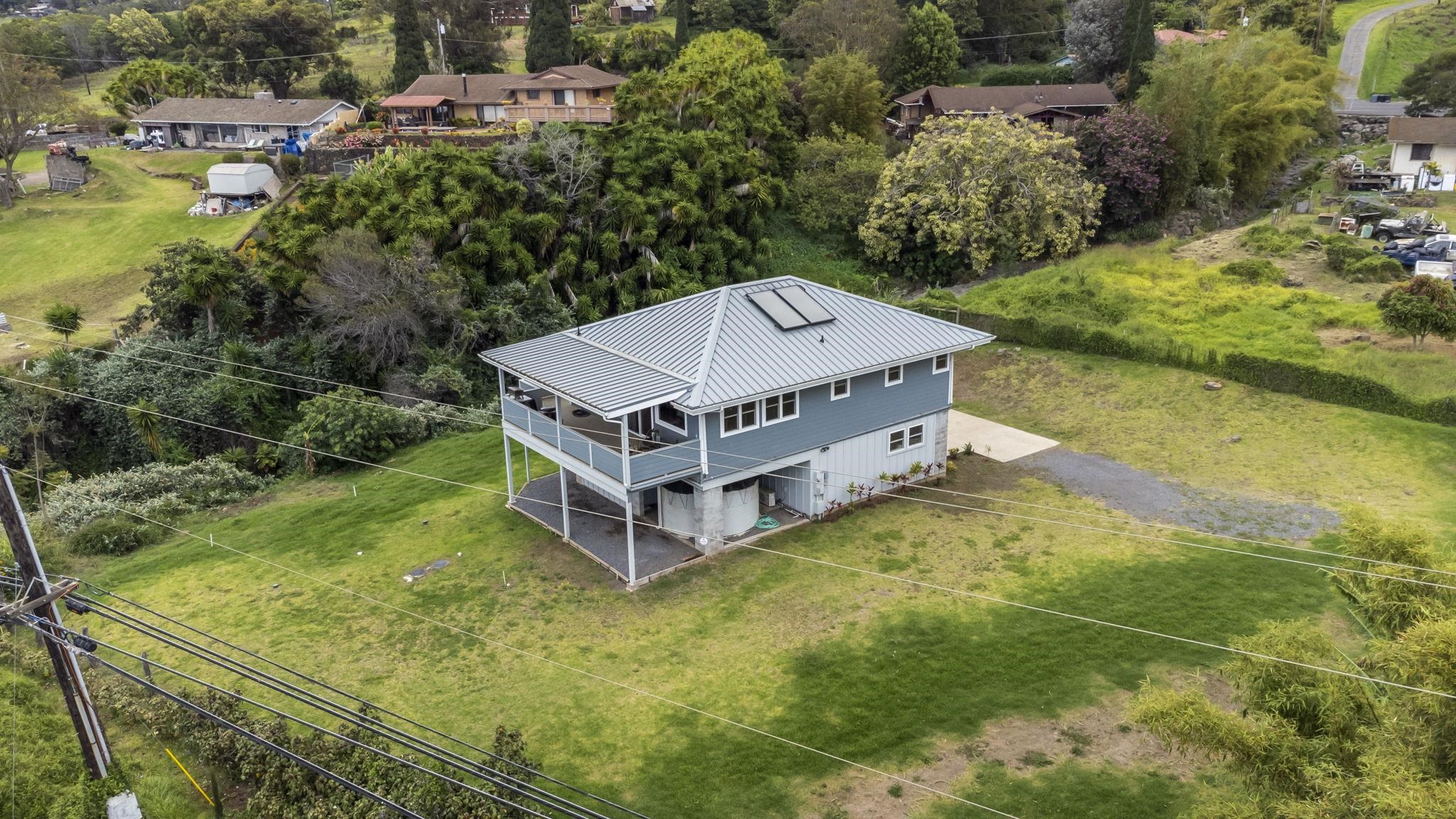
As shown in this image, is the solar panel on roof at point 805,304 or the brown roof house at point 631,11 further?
the brown roof house at point 631,11

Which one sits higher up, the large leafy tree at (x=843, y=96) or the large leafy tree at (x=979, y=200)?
the large leafy tree at (x=843, y=96)

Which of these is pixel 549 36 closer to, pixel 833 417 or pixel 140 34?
pixel 140 34

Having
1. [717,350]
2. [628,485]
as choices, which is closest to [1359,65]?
[717,350]

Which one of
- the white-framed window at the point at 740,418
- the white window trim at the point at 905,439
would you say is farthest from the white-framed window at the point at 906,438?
the white-framed window at the point at 740,418

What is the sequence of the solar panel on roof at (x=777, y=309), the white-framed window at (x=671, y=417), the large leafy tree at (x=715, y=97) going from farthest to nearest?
the large leafy tree at (x=715, y=97) → the solar panel on roof at (x=777, y=309) → the white-framed window at (x=671, y=417)

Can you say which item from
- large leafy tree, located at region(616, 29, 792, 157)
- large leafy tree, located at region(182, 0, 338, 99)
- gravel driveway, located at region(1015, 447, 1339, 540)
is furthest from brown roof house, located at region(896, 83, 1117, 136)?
large leafy tree, located at region(182, 0, 338, 99)

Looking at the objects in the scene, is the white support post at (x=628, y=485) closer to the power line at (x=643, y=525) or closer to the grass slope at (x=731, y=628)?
the grass slope at (x=731, y=628)

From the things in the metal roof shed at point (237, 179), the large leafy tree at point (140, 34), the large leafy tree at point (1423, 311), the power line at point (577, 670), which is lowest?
the power line at point (577, 670)

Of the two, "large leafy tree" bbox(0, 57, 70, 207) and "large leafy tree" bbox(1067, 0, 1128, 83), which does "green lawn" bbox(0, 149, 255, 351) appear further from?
"large leafy tree" bbox(1067, 0, 1128, 83)
